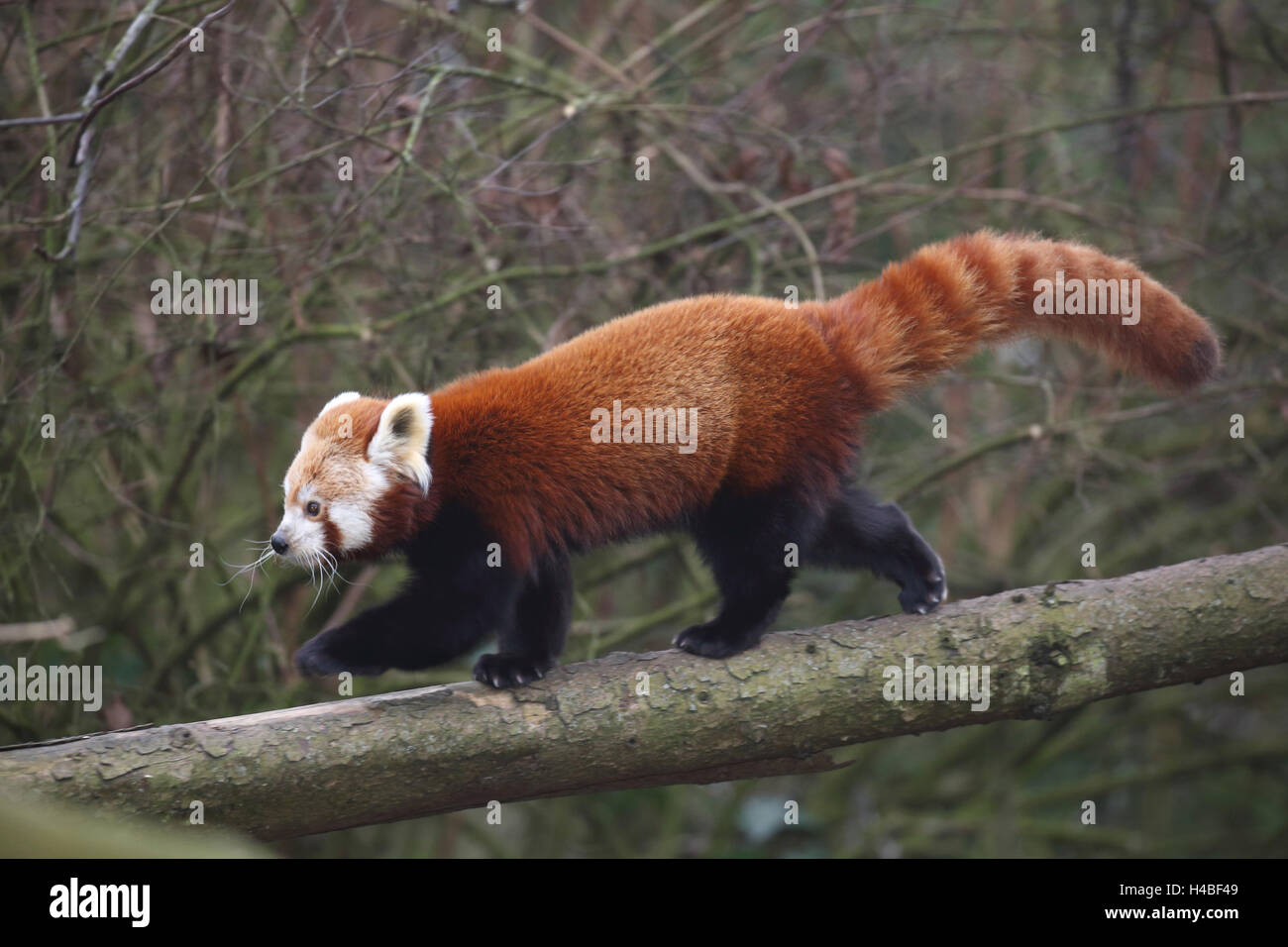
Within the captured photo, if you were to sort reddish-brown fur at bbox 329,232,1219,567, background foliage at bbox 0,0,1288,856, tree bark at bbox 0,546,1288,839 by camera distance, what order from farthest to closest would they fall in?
background foliage at bbox 0,0,1288,856, reddish-brown fur at bbox 329,232,1219,567, tree bark at bbox 0,546,1288,839

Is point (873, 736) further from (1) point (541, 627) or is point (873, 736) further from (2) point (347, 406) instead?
(2) point (347, 406)

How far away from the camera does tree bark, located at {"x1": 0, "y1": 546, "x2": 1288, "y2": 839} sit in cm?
331

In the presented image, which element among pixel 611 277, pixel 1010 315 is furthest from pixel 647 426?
pixel 611 277

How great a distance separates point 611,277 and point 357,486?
8.02 feet

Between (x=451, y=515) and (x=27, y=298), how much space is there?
7.58ft

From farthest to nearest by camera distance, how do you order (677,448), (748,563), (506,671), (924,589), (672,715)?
(924,589), (748,563), (677,448), (506,671), (672,715)

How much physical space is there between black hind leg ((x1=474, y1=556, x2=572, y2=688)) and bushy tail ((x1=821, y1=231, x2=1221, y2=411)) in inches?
52.8

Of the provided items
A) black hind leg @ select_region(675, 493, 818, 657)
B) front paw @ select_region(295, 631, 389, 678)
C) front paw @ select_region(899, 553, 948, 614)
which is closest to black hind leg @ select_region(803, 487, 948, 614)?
front paw @ select_region(899, 553, 948, 614)

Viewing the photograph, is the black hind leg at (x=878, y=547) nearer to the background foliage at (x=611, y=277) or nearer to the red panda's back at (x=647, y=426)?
the red panda's back at (x=647, y=426)

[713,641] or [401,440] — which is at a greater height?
[401,440]

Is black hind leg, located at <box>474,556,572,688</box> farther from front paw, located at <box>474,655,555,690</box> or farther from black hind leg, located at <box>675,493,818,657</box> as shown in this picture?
black hind leg, located at <box>675,493,818,657</box>

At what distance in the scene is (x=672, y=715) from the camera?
12.2 ft

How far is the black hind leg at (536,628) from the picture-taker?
3.92 meters

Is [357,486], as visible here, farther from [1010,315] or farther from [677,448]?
[1010,315]
